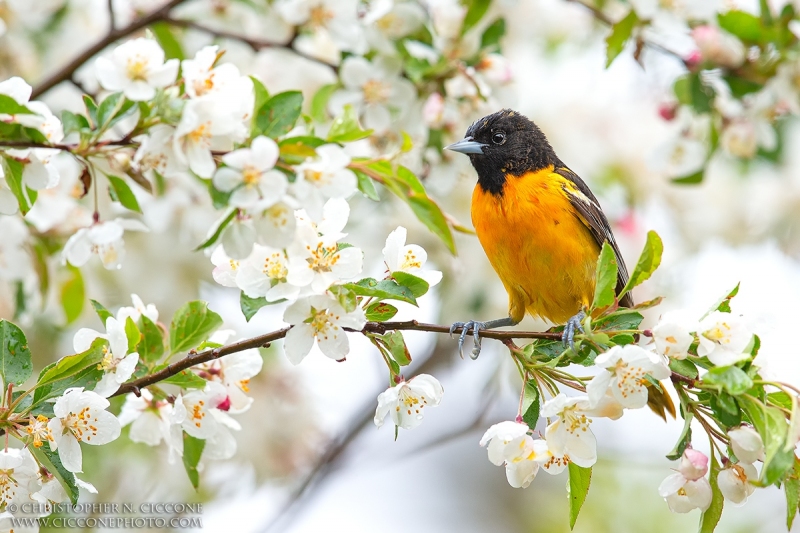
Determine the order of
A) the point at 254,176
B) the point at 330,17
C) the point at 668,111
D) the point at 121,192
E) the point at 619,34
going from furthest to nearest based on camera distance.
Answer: the point at 668,111, the point at 619,34, the point at 330,17, the point at 121,192, the point at 254,176

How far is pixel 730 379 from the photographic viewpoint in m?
1.75

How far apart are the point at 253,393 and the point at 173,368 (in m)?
2.32

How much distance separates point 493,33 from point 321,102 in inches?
26.5

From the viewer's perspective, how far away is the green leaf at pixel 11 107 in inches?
72.8

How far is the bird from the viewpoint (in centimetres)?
352

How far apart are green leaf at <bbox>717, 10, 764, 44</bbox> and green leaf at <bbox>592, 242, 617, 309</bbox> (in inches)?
69.6

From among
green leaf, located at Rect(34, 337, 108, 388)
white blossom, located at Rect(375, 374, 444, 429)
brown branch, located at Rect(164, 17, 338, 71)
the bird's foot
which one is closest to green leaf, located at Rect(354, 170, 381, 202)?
white blossom, located at Rect(375, 374, 444, 429)

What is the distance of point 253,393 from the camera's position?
168 inches

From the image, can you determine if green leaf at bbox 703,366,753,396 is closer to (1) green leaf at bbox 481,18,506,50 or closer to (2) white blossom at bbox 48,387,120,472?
(2) white blossom at bbox 48,387,120,472

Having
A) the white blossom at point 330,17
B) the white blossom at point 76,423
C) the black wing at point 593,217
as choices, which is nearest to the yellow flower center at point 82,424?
the white blossom at point 76,423

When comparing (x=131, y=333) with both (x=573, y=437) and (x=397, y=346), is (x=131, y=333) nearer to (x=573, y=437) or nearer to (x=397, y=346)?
(x=397, y=346)

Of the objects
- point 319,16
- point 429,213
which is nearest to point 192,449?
point 429,213

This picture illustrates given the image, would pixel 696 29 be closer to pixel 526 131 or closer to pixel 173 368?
pixel 526 131

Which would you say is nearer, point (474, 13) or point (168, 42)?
point (474, 13)
